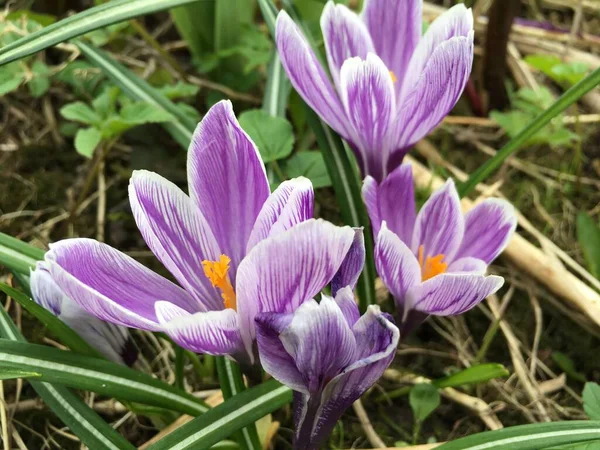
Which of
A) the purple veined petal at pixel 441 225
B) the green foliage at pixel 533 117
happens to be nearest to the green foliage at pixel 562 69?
the green foliage at pixel 533 117

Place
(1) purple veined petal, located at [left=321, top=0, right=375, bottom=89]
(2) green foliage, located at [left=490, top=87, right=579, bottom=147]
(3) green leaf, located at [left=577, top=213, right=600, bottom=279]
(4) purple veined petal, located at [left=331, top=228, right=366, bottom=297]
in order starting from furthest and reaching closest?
1. (2) green foliage, located at [left=490, top=87, right=579, bottom=147]
2. (3) green leaf, located at [left=577, top=213, right=600, bottom=279]
3. (1) purple veined petal, located at [left=321, top=0, right=375, bottom=89]
4. (4) purple veined petal, located at [left=331, top=228, right=366, bottom=297]

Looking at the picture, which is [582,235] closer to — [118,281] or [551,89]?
[551,89]

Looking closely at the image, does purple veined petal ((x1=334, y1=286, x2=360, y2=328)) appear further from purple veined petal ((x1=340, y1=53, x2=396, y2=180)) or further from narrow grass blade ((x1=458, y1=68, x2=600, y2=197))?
narrow grass blade ((x1=458, y1=68, x2=600, y2=197))

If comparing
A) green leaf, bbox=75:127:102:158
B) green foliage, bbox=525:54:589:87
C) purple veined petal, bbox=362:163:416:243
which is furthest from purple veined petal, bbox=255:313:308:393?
green foliage, bbox=525:54:589:87

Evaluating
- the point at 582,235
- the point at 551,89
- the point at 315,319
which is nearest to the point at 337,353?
the point at 315,319

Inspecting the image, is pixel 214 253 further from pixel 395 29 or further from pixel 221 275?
pixel 395 29

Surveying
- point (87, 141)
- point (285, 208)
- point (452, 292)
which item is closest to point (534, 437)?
point (452, 292)

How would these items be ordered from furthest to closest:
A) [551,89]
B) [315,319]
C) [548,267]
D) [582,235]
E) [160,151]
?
1. [551,89]
2. [160,151]
3. [582,235]
4. [548,267]
5. [315,319]

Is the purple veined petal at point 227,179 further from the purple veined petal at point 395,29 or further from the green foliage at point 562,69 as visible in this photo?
the green foliage at point 562,69
